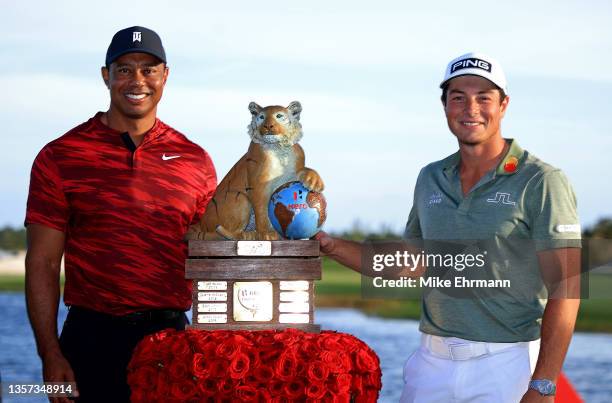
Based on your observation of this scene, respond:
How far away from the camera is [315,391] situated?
483cm

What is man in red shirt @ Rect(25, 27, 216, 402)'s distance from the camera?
18.6 ft

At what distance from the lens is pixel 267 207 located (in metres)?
5.20

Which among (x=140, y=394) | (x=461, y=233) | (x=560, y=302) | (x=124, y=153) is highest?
(x=124, y=153)

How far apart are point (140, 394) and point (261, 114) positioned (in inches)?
66.0

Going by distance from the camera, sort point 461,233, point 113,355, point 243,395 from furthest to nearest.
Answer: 1. point 113,355
2. point 461,233
3. point 243,395

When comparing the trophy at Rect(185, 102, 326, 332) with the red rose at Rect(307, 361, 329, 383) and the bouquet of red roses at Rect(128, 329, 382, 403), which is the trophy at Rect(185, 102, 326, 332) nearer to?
the bouquet of red roses at Rect(128, 329, 382, 403)

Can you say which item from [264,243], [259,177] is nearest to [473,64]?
[259,177]

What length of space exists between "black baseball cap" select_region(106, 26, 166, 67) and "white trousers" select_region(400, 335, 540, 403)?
2.43 m

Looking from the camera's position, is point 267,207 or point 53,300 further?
point 53,300

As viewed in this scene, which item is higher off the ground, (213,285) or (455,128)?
(455,128)

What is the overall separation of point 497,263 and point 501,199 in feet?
1.15

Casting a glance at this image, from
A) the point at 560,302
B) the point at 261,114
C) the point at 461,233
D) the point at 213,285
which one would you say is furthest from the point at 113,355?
the point at 560,302

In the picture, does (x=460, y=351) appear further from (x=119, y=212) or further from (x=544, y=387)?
(x=119, y=212)

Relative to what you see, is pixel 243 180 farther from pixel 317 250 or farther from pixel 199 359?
pixel 199 359
